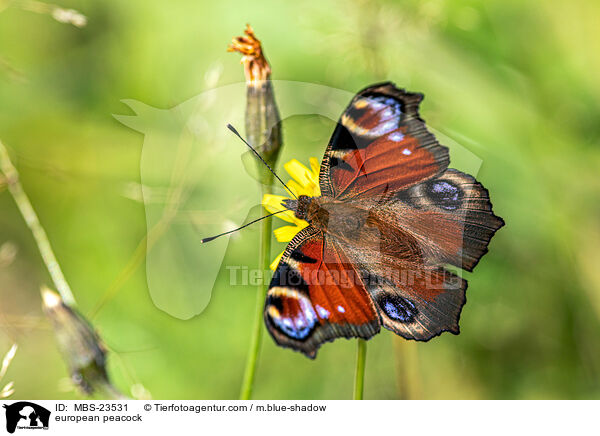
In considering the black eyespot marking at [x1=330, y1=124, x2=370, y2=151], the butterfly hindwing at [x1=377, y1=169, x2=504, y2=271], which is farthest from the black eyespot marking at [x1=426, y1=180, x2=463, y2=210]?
the black eyespot marking at [x1=330, y1=124, x2=370, y2=151]

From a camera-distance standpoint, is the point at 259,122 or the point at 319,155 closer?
the point at 259,122

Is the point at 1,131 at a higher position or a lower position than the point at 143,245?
higher

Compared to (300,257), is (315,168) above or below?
above

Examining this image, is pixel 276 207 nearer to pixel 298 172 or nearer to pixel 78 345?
pixel 298 172

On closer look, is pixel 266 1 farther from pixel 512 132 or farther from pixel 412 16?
pixel 512 132

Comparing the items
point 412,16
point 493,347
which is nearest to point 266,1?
point 412,16
